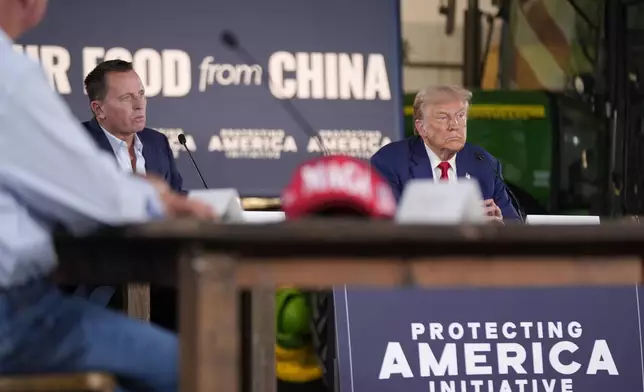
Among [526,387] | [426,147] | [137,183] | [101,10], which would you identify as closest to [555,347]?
[526,387]

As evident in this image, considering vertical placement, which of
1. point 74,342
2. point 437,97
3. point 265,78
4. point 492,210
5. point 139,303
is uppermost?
point 265,78

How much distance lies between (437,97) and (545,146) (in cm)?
175

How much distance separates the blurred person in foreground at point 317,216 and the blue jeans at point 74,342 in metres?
0.32

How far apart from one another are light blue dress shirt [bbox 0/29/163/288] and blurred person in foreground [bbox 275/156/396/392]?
0.84 feet

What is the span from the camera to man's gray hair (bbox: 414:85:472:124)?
393cm

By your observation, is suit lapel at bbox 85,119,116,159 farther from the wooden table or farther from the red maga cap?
the red maga cap

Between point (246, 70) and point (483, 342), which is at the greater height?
point (246, 70)

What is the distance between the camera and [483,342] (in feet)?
10.9

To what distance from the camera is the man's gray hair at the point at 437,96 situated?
393 centimetres

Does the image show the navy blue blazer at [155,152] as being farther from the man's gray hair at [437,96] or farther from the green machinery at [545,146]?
the green machinery at [545,146]

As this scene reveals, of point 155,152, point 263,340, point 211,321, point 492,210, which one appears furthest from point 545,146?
point 211,321

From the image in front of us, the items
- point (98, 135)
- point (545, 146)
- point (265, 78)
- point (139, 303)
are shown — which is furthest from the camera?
point (545, 146)

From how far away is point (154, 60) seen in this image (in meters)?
4.73

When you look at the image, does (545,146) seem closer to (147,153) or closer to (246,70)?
(246,70)
